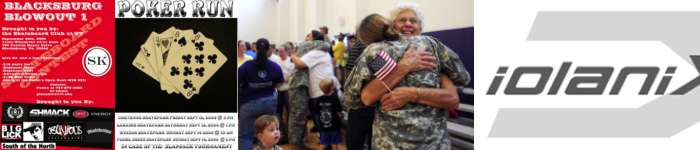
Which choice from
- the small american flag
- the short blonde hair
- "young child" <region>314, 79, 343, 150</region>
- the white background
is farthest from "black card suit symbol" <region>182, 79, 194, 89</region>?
"young child" <region>314, 79, 343, 150</region>

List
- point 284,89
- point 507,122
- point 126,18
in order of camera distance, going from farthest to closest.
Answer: point 284,89, point 507,122, point 126,18

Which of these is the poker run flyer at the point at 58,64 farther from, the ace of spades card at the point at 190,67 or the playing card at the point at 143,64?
the ace of spades card at the point at 190,67

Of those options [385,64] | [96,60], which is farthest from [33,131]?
[385,64]

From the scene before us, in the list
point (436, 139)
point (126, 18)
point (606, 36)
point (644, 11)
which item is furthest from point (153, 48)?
point (644, 11)

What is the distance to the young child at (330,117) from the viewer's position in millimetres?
3209

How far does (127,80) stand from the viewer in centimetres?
180

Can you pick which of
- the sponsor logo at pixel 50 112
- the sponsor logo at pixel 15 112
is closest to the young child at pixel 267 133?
the sponsor logo at pixel 50 112

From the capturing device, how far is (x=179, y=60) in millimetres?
1803

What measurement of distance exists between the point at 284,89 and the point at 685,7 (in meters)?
2.52

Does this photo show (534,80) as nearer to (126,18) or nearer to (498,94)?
(498,94)

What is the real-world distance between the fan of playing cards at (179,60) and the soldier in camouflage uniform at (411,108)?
0.45 m

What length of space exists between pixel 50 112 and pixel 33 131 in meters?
0.09

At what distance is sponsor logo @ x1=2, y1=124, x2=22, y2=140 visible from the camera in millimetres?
1820

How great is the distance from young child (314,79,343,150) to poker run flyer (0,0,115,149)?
1.52 metres
